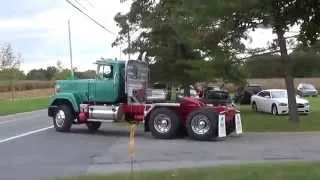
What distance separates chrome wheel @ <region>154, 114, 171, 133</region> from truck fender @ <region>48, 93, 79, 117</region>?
3.68 meters

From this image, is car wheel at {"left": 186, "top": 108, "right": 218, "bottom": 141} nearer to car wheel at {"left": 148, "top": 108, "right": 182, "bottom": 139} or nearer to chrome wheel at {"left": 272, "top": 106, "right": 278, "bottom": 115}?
car wheel at {"left": 148, "top": 108, "right": 182, "bottom": 139}

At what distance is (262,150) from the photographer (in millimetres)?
18094

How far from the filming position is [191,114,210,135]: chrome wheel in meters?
21.4

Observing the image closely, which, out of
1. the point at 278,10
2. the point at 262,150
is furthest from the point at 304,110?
the point at 278,10

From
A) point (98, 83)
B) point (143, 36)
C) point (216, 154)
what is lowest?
point (216, 154)

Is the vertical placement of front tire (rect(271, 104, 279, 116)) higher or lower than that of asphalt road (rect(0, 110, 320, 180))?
higher

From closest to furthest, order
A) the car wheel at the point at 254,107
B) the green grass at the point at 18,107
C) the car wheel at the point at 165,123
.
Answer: the car wheel at the point at 165,123 < the car wheel at the point at 254,107 < the green grass at the point at 18,107

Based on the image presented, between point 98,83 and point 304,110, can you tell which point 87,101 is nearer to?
point 98,83

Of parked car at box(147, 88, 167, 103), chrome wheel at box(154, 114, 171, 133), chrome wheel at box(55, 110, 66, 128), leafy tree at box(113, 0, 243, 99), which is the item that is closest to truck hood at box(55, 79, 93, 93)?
chrome wheel at box(55, 110, 66, 128)

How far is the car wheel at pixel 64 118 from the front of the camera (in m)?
24.8

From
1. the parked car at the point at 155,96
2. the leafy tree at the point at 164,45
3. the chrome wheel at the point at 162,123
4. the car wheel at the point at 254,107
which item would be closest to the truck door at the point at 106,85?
the parked car at the point at 155,96

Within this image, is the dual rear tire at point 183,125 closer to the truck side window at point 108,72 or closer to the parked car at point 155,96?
the parked car at point 155,96

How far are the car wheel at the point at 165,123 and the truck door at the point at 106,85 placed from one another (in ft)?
6.81

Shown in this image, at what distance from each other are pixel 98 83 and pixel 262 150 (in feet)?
26.2
